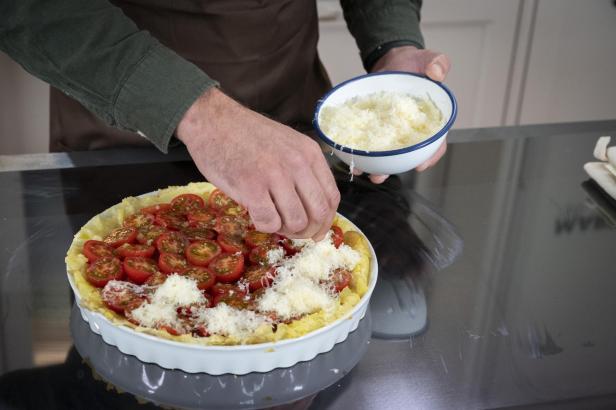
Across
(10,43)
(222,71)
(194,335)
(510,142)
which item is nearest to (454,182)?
(510,142)

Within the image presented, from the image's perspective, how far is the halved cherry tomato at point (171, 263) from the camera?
3.22 ft

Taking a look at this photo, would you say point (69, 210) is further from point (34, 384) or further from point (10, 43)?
point (34, 384)

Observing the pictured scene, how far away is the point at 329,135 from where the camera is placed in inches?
43.9

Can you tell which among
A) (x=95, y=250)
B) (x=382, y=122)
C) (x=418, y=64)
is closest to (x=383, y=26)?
(x=418, y=64)

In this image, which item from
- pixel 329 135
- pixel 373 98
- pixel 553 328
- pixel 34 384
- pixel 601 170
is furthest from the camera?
pixel 601 170

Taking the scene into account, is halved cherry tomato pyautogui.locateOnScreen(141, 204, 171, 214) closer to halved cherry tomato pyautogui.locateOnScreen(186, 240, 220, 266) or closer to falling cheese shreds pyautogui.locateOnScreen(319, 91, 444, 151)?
halved cherry tomato pyautogui.locateOnScreen(186, 240, 220, 266)

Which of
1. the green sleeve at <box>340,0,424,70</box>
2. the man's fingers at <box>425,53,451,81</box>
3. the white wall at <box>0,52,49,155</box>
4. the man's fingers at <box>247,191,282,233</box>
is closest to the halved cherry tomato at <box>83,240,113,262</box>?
the man's fingers at <box>247,191,282,233</box>

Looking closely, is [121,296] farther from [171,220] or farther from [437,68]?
[437,68]

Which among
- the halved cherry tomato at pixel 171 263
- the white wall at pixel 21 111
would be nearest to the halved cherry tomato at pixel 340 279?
the halved cherry tomato at pixel 171 263

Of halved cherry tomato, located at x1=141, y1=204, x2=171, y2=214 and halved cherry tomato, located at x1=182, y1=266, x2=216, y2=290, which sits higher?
halved cherry tomato, located at x1=182, y1=266, x2=216, y2=290

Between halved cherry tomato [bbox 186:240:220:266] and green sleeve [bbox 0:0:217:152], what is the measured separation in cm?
15

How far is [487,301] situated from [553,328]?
10 cm

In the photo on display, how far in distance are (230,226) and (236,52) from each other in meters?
0.40

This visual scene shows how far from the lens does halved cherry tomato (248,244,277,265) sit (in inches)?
39.9
